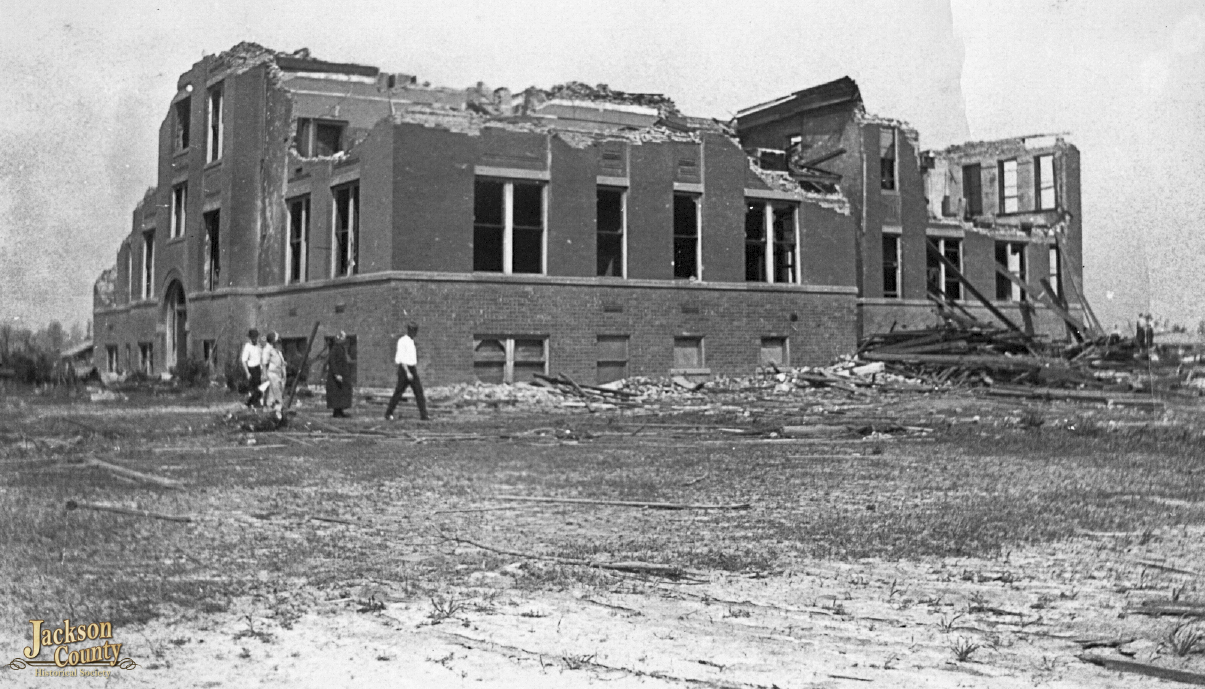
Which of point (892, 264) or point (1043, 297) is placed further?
point (1043, 297)

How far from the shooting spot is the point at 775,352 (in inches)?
1055

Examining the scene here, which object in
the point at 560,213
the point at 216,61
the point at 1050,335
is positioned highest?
the point at 216,61

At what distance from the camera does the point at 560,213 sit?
23.8 meters

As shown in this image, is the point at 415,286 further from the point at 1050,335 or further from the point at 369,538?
the point at 1050,335

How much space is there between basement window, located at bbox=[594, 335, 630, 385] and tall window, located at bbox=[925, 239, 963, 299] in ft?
45.3

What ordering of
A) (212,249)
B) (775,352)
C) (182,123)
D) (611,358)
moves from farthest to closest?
(182,123) < (212,249) < (775,352) < (611,358)

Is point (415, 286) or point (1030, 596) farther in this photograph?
point (415, 286)

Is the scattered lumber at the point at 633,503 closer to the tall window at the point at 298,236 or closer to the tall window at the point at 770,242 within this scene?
the tall window at the point at 298,236

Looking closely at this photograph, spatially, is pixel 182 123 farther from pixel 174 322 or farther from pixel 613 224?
pixel 613 224

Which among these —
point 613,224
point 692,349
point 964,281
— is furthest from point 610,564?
point 964,281

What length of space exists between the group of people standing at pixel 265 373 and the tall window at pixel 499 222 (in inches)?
254

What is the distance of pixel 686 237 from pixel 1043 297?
16.9 metres

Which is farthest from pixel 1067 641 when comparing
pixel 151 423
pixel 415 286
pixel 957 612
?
pixel 415 286

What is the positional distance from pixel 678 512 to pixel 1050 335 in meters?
31.9
